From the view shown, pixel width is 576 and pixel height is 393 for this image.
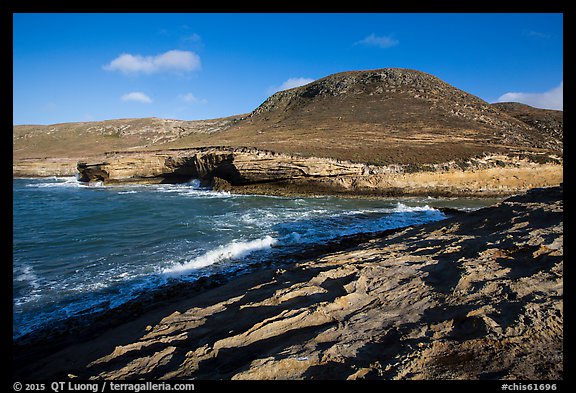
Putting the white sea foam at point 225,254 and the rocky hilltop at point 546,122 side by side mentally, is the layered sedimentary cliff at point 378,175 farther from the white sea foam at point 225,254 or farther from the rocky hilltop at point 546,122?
the rocky hilltop at point 546,122

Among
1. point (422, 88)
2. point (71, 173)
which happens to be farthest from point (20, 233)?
point (422, 88)

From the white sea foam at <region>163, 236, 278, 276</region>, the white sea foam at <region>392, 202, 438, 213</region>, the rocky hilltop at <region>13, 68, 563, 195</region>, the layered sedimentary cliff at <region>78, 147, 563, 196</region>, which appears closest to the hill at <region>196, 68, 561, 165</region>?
the rocky hilltop at <region>13, 68, 563, 195</region>

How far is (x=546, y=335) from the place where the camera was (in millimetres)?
2553

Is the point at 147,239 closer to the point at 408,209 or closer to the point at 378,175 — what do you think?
the point at 408,209

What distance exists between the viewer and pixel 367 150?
28.2 metres

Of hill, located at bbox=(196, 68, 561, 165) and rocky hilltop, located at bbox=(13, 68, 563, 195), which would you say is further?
hill, located at bbox=(196, 68, 561, 165)

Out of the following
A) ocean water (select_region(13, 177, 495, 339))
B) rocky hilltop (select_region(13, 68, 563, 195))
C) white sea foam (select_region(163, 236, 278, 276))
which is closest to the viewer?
ocean water (select_region(13, 177, 495, 339))

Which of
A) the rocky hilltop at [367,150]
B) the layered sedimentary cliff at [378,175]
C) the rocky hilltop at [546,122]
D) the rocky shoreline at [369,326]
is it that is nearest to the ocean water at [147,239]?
the rocky shoreline at [369,326]

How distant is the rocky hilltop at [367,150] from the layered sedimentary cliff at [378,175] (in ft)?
0.28

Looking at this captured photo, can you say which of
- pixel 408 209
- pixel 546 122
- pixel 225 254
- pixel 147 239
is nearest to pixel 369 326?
pixel 225 254

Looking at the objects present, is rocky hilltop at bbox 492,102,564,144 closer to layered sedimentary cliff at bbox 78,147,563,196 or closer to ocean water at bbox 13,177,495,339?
layered sedimentary cliff at bbox 78,147,563,196

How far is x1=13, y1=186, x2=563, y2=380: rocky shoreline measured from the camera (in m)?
2.50

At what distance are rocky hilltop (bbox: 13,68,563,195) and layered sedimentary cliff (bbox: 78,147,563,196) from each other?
0.08 metres
